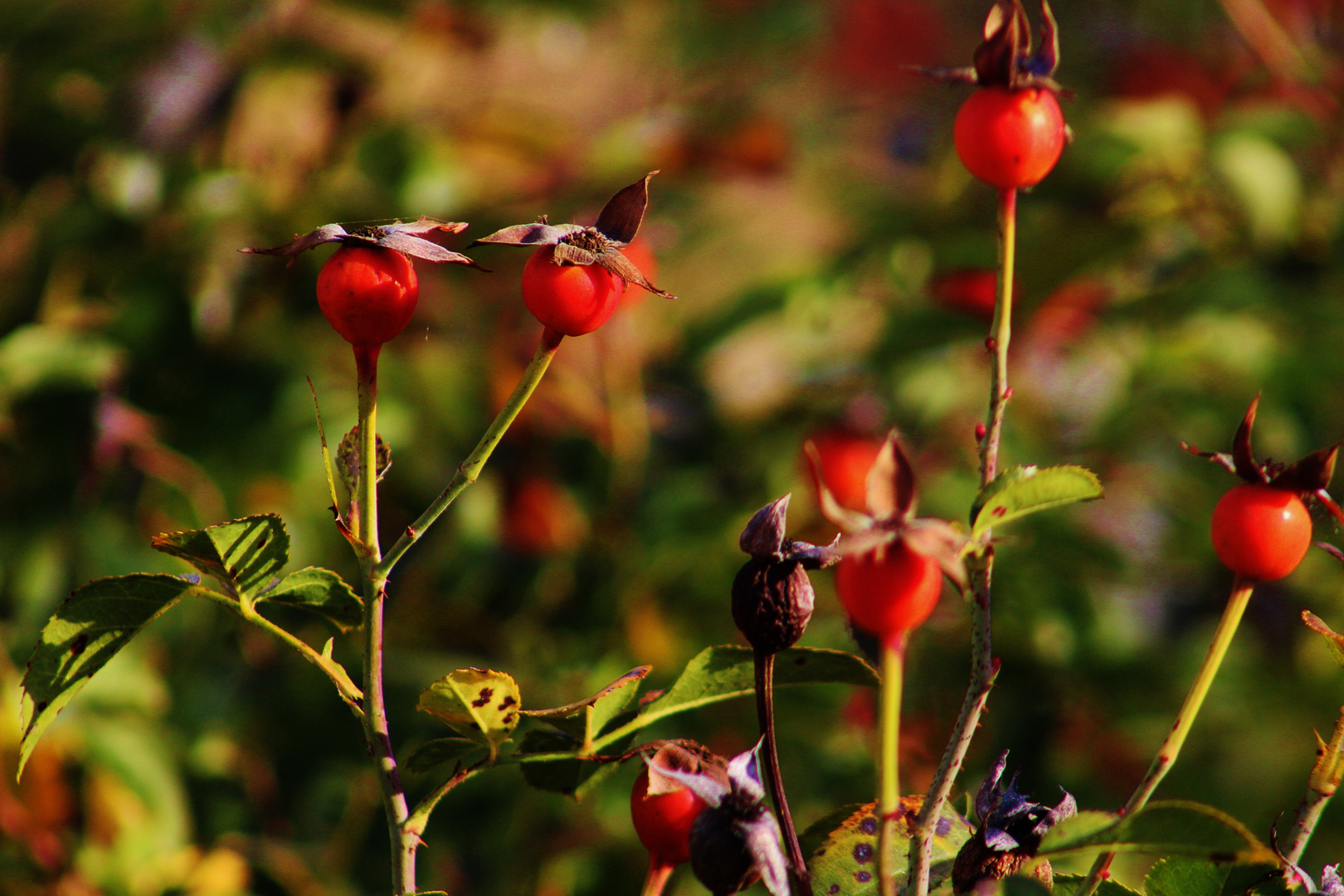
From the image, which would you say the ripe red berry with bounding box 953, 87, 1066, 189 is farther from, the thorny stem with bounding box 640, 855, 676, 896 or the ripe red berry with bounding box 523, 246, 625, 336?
the thorny stem with bounding box 640, 855, 676, 896

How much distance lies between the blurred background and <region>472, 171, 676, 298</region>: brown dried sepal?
1.86ft

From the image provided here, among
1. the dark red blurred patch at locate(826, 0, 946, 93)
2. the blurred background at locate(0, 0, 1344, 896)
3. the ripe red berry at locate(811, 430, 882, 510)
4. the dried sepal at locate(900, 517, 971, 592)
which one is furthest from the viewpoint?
the dark red blurred patch at locate(826, 0, 946, 93)

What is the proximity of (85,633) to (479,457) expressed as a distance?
4.4 inches

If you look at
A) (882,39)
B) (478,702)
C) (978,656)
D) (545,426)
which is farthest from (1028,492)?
(882,39)

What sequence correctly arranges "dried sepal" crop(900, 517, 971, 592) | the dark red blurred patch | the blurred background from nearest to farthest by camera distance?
"dried sepal" crop(900, 517, 971, 592)
the blurred background
the dark red blurred patch

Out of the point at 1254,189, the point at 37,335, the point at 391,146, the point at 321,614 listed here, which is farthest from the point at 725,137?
the point at 321,614

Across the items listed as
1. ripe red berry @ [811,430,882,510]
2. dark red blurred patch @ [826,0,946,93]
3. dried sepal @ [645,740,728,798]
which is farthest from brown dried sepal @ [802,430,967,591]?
dark red blurred patch @ [826,0,946,93]

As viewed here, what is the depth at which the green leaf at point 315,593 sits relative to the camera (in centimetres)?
31

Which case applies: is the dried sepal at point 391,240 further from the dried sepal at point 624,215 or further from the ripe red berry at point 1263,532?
the ripe red berry at point 1263,532

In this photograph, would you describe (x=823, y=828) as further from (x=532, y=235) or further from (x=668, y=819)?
(x=532, y=235)

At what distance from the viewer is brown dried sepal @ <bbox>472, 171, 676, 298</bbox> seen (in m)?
0.29

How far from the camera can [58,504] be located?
0.90 metres

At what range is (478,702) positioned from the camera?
0.30 metres

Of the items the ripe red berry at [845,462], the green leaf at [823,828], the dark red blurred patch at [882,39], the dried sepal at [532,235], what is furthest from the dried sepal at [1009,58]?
the dark red blurred patch at [882,39]
